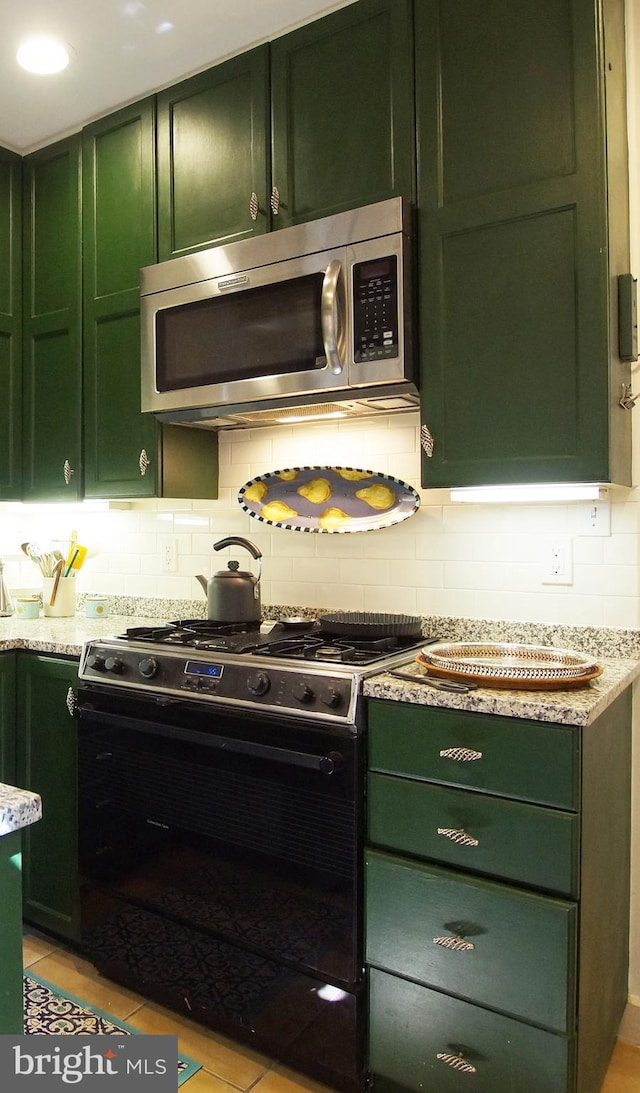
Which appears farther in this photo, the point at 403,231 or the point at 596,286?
the point at 403,231

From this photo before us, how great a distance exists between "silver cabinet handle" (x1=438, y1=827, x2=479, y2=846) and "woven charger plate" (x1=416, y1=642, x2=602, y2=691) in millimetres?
308

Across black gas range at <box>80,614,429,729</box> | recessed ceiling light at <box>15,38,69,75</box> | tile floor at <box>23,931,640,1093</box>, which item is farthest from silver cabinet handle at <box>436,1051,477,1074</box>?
recessed ceiling light at <box>15,38,69,75</box>

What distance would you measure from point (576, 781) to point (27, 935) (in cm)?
190

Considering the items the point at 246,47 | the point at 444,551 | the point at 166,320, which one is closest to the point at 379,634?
the point at 444,551

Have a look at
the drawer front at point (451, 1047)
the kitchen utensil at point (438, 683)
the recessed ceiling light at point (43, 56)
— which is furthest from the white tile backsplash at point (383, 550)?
the recessed ceiling light at point (43, 56)

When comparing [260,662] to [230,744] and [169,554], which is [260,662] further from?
[169,554]

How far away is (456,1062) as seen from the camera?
1.57 meters

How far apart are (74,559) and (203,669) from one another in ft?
4.07

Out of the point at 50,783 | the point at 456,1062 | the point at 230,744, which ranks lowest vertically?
the point at 456,1062

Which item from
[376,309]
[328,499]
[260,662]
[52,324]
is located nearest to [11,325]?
[52,324]

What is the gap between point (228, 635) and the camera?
2230 mm

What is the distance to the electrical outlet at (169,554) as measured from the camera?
111 inches

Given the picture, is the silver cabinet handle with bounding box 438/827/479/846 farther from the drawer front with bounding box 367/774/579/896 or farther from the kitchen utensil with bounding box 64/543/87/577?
the kitchen utensil with bounding box 64/543/87/577

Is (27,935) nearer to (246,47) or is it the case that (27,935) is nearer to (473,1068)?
(473,1068)
